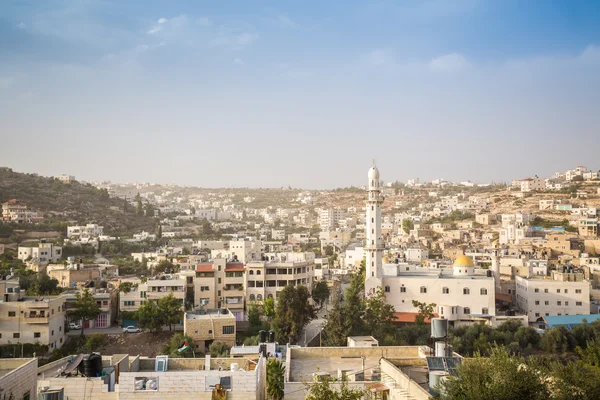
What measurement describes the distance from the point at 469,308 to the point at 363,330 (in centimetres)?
782

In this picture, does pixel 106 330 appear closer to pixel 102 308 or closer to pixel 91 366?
pixel 102 308

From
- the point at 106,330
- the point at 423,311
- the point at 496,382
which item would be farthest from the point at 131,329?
the point at 496,382

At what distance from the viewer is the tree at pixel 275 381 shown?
1182 cm

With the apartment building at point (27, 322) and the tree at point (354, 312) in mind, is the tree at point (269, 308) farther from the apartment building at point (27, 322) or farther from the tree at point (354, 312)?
the apartment building at point (27, 322)

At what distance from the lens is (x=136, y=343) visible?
2627cm

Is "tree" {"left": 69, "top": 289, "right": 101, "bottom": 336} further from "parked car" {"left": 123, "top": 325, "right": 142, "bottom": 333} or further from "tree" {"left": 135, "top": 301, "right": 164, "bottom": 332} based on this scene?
"tree" {"left": 135, "top": 301, "right": 164, "bottom": 332}

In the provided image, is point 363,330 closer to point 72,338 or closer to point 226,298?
point 226,298

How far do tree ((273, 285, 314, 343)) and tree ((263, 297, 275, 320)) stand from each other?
133 centimetres

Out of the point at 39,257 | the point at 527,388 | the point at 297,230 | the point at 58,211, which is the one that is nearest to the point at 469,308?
the point at 527,388

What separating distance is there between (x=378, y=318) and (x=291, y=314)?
16.8 ft

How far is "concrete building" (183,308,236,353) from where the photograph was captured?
81.6ft

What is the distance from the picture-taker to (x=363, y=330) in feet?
88.8

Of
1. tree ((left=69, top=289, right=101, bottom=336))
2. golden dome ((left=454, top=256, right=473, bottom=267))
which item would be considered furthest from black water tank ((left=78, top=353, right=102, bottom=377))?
golden dome ((left=454, top=256, right=473, bottom=267))

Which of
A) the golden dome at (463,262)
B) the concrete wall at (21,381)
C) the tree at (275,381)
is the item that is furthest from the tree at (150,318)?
the golden dome at (463,262)
